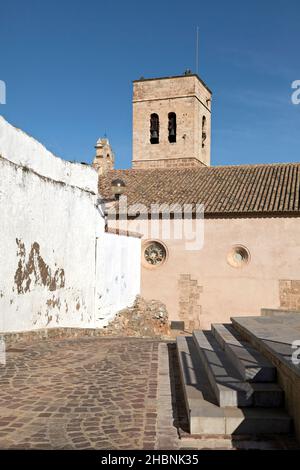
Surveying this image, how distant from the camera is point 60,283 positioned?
37.1ft

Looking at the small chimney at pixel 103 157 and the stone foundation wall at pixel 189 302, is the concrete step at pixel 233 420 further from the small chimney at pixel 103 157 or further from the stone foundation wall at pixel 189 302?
the small chimney at pixel 103 157

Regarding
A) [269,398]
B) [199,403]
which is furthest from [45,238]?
[269,398]

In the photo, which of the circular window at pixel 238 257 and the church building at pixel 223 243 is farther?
the circular window at pixel 238 257

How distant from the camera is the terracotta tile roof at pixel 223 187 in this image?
17062 mm

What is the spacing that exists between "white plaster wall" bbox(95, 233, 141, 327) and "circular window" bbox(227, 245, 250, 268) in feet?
11.8

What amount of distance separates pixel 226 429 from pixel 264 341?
5.45ft

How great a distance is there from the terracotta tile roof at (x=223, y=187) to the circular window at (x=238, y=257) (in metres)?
1.36

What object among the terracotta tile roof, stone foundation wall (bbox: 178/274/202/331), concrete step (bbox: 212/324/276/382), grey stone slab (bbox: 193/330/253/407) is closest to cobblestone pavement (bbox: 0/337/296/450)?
grey stone slab (bbox: 193/330/253/407)

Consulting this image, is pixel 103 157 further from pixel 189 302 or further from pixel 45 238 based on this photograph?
pixel 45 238

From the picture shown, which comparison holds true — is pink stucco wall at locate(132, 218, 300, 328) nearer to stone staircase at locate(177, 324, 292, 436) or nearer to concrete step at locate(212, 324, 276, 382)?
concrete step at locate(212, 324, 276, 382)

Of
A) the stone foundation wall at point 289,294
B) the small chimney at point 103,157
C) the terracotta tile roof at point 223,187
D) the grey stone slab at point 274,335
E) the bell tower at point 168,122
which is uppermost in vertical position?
the bell tower at point 168,122

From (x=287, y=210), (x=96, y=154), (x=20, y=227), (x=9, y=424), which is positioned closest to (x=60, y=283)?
(x=20, y=227)

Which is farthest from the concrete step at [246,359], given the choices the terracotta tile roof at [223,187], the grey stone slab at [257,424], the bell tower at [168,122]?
the bell tower at [168,122]
